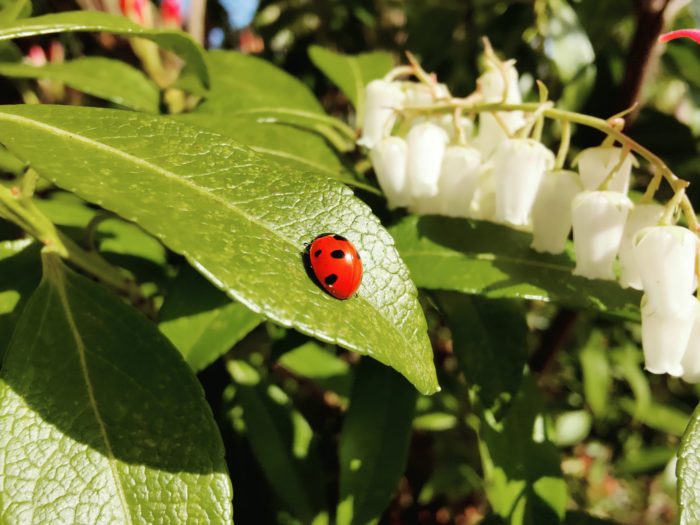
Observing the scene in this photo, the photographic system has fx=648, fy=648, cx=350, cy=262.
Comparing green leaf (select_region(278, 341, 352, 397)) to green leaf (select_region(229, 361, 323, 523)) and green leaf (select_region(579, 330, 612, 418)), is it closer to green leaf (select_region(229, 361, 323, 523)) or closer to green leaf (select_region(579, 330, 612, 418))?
green leaf (select_region(229, 361, 323, 523))

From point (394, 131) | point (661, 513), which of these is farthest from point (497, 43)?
point (661, 513)

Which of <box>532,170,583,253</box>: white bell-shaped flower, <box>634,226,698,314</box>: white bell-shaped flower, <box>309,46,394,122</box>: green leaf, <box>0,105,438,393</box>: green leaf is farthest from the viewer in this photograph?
<box>309,46,394,122</box>: green leaf

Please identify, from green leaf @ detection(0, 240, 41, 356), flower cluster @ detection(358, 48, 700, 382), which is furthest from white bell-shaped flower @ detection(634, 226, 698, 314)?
green leaf @ detection(0, 240, 41, 356)

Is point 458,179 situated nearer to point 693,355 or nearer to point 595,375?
point 693,355

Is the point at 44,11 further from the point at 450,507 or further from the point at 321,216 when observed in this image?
the point at 450,507

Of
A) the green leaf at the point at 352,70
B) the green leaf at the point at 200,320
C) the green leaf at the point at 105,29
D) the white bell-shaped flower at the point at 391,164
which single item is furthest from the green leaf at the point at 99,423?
the green leaf at the point at 352,70
